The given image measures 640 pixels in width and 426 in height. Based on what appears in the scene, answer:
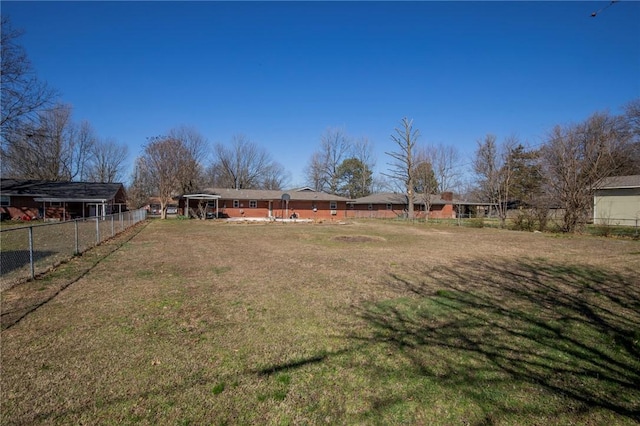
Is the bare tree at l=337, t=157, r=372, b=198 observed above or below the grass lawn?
above

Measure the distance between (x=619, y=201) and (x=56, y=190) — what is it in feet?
174

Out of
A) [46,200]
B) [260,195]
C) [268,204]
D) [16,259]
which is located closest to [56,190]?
[46,200]

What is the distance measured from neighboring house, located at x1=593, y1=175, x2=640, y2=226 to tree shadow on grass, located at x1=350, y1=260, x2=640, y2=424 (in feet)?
84.1

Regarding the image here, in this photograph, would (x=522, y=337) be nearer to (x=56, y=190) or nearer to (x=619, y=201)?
(x=619, y=201)

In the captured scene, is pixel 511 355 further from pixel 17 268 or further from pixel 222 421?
pixel 17 268

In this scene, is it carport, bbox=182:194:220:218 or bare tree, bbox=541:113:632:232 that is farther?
carport, bbox=182:194:220:218

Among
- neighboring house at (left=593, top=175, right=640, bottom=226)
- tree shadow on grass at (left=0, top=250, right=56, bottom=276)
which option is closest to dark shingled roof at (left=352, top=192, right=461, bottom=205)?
neighboring house at (left=593, top=175, right=640, bottom=226)

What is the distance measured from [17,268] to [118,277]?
9.06 feet

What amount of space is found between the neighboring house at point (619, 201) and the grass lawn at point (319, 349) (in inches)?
1002

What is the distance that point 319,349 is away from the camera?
142 inches

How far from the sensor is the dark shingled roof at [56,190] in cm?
2983

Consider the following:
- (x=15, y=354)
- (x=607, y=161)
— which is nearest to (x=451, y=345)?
(x=15, y=354)

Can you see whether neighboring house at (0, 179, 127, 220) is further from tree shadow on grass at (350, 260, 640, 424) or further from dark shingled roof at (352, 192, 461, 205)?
tree shadow on grass at (350, 260, 640, 424)

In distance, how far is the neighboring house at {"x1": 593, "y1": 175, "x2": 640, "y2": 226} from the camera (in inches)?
1001
